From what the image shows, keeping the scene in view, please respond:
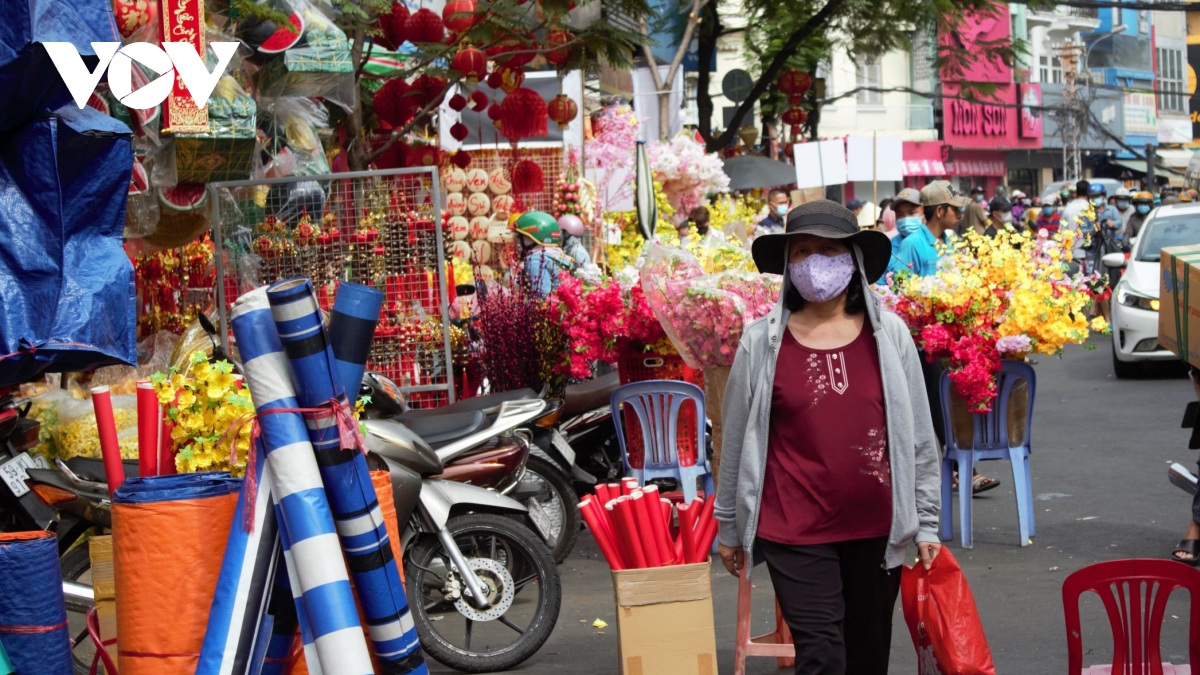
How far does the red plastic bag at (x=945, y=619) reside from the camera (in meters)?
4.52

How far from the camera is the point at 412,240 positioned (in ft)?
28.7

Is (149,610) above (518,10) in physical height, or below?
below

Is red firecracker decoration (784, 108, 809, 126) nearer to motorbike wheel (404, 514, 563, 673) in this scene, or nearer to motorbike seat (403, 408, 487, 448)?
motorbike seat (403, 408, 487, 448)

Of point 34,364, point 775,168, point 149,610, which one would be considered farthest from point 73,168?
point 775,168

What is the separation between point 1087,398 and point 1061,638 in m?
8.77

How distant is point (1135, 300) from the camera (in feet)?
49.6

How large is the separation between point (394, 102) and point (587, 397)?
11.5 ft

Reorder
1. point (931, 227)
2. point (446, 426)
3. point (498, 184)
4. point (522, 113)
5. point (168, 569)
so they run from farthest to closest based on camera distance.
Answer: point (498, 184), point (522, 113), point (931, 227), point (446, 426), point (168, 569)

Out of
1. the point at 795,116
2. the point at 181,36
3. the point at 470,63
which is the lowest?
the point at 181,36

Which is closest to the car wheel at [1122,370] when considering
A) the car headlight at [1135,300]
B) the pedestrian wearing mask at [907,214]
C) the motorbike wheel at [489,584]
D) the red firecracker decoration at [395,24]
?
the car headlight at [1135,300]

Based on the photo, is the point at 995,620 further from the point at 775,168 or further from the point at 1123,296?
the point at 775,168

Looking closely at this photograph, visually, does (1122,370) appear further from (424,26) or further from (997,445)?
(424,26)
